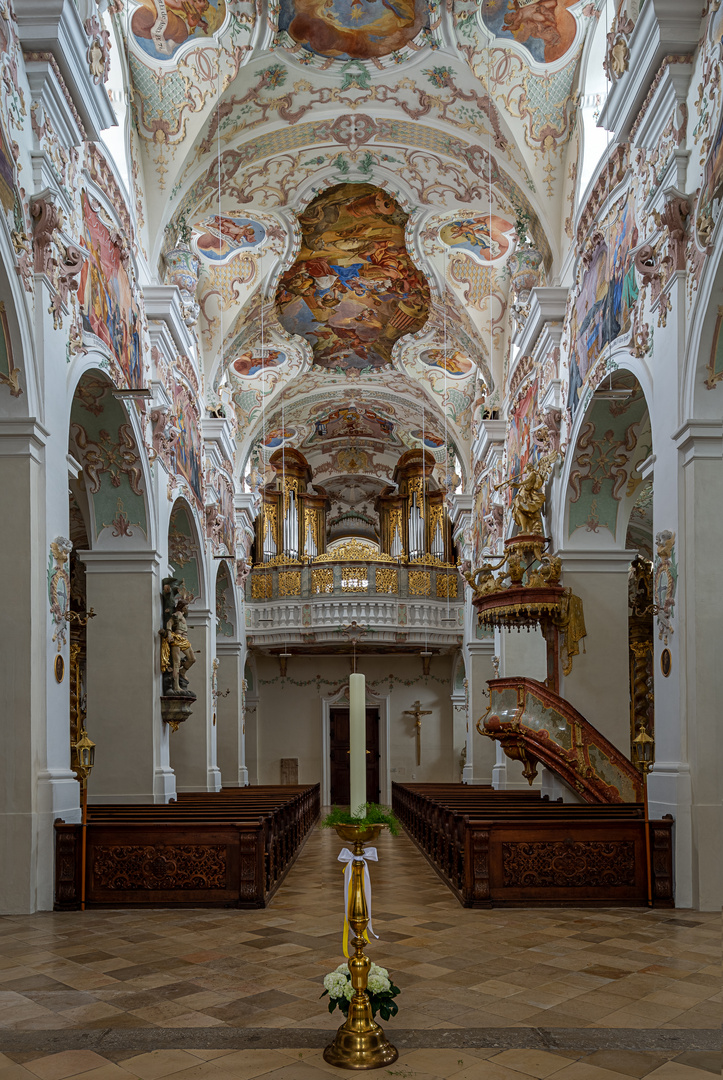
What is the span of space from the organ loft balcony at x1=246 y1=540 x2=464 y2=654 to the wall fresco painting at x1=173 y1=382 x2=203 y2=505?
7.17m

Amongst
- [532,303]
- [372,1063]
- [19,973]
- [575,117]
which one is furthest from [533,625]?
[372,1063]

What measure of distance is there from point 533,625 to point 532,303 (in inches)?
171

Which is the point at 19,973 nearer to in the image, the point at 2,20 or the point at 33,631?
the point at 33,631

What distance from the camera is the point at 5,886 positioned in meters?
7.71

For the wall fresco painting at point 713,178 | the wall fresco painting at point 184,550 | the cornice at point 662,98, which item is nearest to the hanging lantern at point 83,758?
the wall fresco painting at point 713,178

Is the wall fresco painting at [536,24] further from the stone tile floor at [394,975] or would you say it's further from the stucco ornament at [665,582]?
the stone tile floor at [394,975]

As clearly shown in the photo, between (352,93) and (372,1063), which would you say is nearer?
(372,1063)

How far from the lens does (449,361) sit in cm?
2100

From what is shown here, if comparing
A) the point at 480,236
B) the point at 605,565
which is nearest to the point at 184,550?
the point at 480,236

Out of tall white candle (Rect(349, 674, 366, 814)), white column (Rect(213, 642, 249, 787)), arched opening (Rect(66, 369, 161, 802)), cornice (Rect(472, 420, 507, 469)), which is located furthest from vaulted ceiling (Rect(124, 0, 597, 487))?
tall white candle (Rect(349, 674, 366, 814))

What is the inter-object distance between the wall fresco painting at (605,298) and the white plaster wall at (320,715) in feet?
49.9

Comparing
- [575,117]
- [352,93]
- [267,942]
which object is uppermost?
[352,93]

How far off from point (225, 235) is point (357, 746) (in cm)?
1385

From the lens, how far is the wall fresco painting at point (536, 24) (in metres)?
11.5
